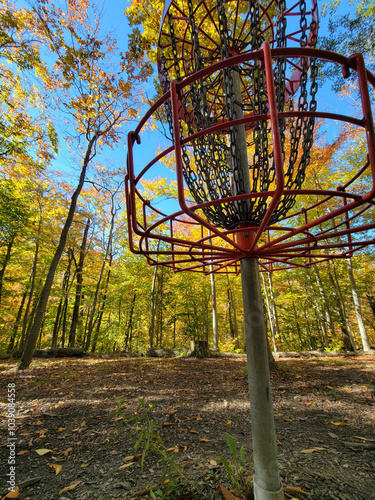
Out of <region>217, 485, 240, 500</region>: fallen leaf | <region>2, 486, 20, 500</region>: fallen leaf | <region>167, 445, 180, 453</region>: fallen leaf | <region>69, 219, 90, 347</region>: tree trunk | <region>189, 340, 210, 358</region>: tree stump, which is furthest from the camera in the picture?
<region>69, 219, 90, 347</region>: tree trunk

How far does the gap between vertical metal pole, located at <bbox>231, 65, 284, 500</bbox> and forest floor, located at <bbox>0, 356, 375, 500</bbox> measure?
0.68 m

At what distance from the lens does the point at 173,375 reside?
5188 mm

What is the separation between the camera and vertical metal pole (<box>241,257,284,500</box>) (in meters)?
1.01

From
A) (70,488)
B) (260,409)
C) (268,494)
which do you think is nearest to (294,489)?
(268,494)

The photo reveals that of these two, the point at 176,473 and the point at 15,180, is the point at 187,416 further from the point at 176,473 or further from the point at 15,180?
the point at 15,180

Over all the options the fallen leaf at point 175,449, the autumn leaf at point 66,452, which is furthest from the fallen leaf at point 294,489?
the autumn leaf at point 66,452

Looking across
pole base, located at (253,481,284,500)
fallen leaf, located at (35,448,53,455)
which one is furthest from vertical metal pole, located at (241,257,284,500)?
fallen leaf, located at (35,448,53,455)

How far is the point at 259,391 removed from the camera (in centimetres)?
105

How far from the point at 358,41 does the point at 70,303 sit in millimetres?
18132

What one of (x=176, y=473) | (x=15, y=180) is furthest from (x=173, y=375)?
(x=15, y=180)

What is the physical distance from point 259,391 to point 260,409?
0.08 metres

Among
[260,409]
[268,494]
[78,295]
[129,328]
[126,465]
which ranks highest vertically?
[78,295]

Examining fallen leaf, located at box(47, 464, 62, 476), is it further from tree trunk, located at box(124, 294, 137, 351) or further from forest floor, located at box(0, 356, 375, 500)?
tree trunk, located at box(124, 294, 137, 351)

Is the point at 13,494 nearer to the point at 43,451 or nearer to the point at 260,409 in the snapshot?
the point at 43,451
